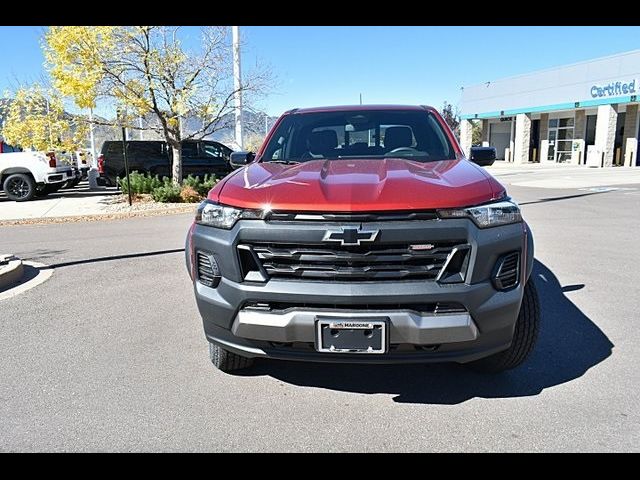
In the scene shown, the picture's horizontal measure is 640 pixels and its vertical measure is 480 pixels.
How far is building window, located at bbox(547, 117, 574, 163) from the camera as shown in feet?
103

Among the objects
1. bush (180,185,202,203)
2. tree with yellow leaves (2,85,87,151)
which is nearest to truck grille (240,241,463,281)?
bush (180,185,202,203)

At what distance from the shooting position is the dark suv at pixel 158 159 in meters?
15.7

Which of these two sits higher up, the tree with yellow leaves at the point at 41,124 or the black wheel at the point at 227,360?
the tree with yellow leaves at the point at 41,124

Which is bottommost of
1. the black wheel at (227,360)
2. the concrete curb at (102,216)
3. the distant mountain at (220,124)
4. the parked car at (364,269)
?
the concrete curb at (102,216)

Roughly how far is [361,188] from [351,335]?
0.80m

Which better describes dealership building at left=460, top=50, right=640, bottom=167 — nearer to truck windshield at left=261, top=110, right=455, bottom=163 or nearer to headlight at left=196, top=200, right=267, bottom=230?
truck windshield at left=261, top=110, right=455, bottom=163

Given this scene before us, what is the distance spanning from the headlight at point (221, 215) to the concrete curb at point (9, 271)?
3847 mm

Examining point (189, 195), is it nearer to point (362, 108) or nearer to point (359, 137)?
point (362, 108)

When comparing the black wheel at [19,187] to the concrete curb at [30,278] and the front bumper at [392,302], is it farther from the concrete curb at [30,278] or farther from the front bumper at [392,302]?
the front bumper at [392,302]

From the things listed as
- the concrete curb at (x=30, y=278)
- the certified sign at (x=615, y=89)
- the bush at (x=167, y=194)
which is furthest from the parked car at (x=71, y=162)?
the certified sign at (x=615, y=89)

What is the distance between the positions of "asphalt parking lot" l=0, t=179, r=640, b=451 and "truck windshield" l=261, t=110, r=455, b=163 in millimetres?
1668

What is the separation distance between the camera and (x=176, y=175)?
46.3ft

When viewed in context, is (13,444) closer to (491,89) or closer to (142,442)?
(142,442)
